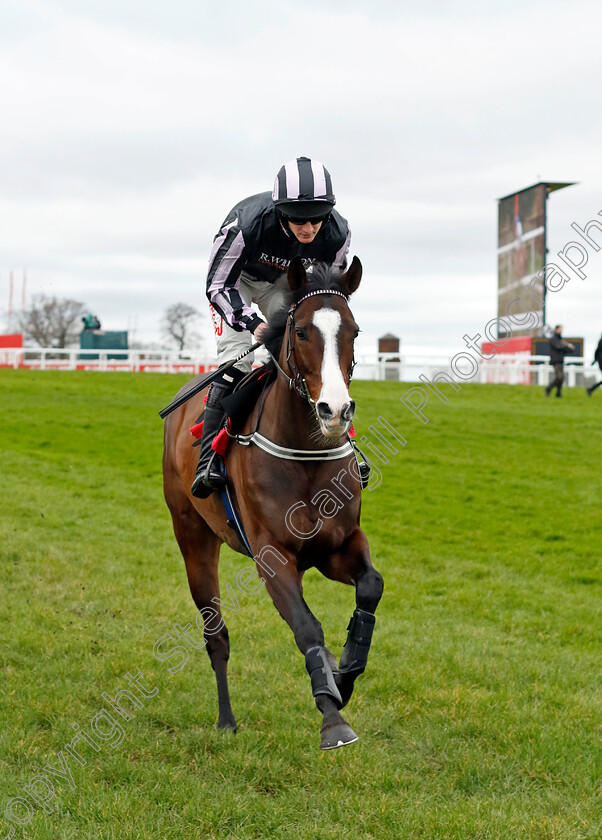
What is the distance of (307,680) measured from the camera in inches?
255

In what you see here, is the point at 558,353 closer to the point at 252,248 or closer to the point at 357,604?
the point at 252,248

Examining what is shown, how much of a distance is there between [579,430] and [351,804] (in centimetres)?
1731

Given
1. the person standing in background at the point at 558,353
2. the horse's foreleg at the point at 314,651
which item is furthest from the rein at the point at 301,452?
the person standing in background at the point at 558,353

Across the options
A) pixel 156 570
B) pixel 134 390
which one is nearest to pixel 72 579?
pixel 156 570

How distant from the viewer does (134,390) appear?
25.1 m

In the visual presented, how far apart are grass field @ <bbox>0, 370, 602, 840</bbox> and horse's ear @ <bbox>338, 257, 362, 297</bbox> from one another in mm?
841

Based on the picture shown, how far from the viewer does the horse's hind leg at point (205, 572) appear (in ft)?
19.9

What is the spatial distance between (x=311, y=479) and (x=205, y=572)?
227cm

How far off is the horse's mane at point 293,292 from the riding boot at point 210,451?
2.47ft

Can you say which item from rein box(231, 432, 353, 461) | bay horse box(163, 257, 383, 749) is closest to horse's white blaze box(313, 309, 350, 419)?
bay horse box(163, 257, 383, 749)

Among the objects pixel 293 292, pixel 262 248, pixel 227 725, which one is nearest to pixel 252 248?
pixel 262 248

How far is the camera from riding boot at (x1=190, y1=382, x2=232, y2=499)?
5.13 metres

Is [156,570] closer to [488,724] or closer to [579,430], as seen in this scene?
[488,724]

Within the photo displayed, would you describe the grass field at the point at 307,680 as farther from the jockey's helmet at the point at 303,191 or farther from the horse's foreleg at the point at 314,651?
the jockey's helmet at the point at 303,191
